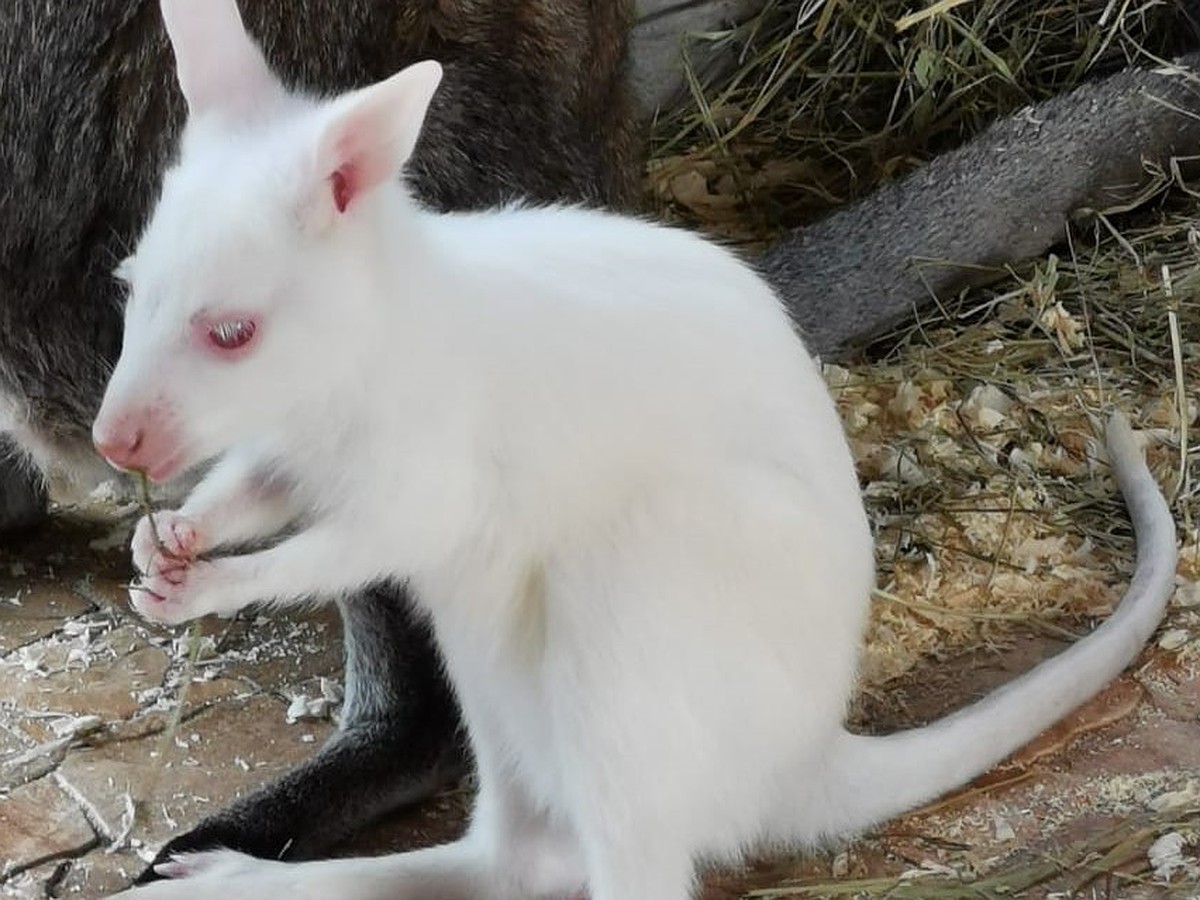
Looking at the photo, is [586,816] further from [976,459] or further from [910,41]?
[910,41]

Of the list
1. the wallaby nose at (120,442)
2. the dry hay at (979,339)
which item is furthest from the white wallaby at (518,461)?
the dry hay at (979,339)

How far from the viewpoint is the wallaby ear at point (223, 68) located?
146 centimetres

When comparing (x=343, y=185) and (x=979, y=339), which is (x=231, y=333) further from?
(x=979, y=339)

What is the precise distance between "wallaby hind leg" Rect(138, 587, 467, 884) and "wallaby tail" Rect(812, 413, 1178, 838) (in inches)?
19.6

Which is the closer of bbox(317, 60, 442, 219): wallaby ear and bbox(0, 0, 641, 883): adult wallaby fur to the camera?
bbox(317, 60, 442, 219): wallaby ear

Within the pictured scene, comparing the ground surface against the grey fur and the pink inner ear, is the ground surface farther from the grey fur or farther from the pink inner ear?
the pink inner ear

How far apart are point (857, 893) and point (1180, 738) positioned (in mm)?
486

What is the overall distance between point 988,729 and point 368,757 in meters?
0.71

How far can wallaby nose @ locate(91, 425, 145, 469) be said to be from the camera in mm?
1332

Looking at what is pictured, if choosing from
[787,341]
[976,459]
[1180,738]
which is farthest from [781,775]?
[976,459]

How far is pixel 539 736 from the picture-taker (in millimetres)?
1714

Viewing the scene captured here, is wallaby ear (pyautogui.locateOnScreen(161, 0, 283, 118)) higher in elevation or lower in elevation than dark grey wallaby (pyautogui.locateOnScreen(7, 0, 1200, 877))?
higher

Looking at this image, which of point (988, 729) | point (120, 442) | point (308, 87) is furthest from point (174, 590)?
point (988, 729)

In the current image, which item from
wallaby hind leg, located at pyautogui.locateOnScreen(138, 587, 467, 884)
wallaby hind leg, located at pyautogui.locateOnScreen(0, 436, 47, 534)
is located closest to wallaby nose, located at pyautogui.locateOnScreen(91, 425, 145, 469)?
wallaby hind leg, located at pyautogui.locateOnScreen(138, 587, 467, 884)
